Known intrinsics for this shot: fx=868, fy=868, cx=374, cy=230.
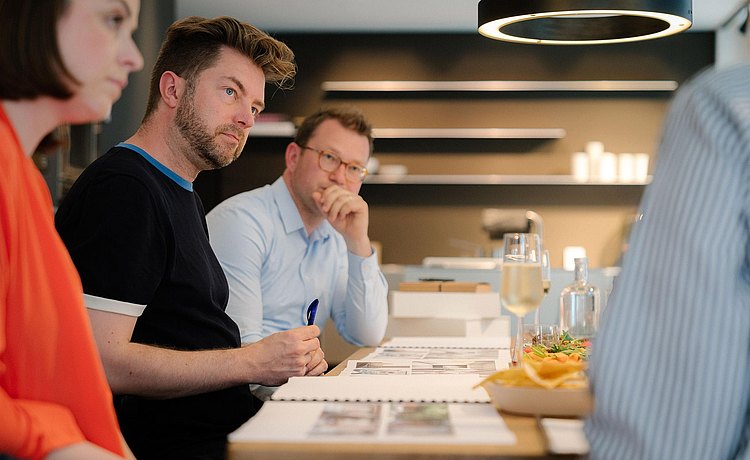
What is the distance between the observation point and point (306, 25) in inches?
280

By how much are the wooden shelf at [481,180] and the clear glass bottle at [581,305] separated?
15.7 ft

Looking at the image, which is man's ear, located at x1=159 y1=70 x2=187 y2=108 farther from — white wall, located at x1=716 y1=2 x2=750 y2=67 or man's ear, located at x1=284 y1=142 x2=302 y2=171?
white wall, located at x1=716 y1=2 x2=750 y2=67

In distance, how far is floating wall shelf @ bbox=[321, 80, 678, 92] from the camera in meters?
7.07

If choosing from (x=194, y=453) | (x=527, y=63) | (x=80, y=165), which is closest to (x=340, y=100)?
(x=527, y=63)

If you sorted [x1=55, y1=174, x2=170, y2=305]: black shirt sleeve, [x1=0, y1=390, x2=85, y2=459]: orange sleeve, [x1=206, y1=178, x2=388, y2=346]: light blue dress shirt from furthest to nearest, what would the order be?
1. [x1=206, y1=178, x2=388, y2=346]: light blue dress shirt
2. [x1=55, y1=174, x2=170, y2=305]: black shirt sleeve
3. [x1=0, y1=390, x2=85, y2=459]: orange sleeve

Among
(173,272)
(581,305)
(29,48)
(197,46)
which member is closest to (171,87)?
(197,46)

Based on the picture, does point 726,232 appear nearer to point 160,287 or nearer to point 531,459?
point 531,459

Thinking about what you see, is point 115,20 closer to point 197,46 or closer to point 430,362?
point 197,46

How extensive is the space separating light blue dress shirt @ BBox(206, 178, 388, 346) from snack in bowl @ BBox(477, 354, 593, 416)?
1.19m

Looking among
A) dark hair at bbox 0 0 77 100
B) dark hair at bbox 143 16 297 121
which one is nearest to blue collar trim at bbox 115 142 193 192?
dark hair at bbox 143 16 297 121

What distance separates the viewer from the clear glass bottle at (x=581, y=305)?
2213 millimetres

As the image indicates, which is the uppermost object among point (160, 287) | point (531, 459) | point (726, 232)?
point (726, 232)

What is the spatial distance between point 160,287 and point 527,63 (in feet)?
19.4

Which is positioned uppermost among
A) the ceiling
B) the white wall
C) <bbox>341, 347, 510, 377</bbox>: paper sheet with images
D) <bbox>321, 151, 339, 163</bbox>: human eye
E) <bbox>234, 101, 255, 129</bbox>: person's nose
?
the ceiling
